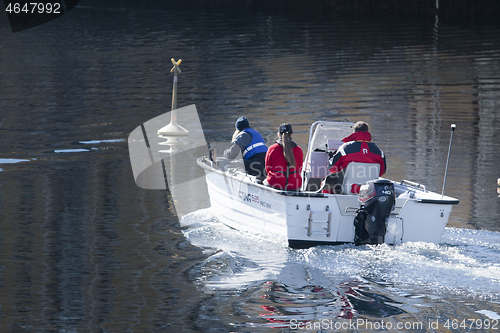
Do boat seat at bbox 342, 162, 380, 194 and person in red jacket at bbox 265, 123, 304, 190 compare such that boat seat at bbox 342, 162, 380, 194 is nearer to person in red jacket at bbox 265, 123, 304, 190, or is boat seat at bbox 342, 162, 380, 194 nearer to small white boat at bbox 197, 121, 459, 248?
small white boat at bbox 197, 121, 459, 248

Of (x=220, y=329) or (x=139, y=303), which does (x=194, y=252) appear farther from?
(x=220, y=329)

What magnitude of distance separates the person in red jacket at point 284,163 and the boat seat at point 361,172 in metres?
Answer: 0.72

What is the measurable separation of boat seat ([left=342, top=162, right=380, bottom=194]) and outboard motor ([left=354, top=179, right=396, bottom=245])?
0.53 metres

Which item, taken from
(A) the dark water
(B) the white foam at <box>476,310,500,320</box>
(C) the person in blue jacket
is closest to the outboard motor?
(A) the dark water

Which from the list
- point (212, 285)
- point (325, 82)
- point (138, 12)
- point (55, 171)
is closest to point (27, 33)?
point (138, 12)

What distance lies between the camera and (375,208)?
852 cm

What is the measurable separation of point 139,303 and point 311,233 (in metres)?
2.48

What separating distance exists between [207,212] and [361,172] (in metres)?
3.25

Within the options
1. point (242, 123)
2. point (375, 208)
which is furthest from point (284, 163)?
point (375, 208)

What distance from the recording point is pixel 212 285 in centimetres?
818

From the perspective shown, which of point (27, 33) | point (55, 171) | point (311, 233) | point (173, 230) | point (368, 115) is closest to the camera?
point (311, 233)

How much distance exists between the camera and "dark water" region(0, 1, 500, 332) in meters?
7.45

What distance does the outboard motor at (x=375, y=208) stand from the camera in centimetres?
852

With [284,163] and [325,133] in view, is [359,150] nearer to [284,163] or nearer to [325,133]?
[284,163]
